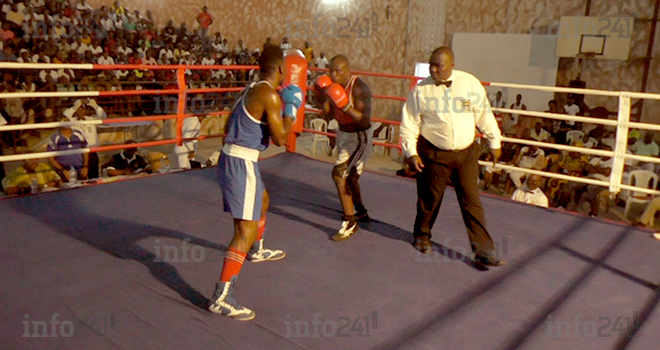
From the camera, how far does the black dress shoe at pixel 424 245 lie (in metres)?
3.15

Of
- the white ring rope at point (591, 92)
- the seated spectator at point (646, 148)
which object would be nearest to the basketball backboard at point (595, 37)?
the seated spectator at point (646, 148)

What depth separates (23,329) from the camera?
2.18 meters

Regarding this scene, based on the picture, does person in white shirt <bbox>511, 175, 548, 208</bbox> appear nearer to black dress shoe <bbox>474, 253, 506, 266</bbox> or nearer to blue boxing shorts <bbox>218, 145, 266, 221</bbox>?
black dress shoe <bbox>474, 253, 506, 266</bbox>

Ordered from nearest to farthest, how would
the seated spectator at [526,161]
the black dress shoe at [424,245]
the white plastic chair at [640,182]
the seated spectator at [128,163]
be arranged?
the black dress shoe at [424,245]
the seated spectator at [128,163]
the white plastic chair at [640,182]
the seated spectator at [526,161]

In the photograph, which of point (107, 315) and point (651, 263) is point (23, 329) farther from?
point (651, 263)

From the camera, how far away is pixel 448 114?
2.91 metres

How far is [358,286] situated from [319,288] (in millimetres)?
200

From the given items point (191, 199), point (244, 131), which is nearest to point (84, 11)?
point (191, 199)

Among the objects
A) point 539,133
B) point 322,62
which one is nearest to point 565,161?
point 539,133

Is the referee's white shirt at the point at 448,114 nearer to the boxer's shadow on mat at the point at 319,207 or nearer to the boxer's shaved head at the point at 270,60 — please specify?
the boxer's shadow on mat at the point at 319,207

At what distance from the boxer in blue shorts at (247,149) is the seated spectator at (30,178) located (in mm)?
2735

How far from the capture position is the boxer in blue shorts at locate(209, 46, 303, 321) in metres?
2.30

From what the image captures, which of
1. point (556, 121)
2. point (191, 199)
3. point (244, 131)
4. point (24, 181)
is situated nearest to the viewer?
point (244, 131)

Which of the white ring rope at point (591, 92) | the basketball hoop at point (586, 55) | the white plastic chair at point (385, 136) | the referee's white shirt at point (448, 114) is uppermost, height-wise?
the basketball hoop at point (586, 55)
